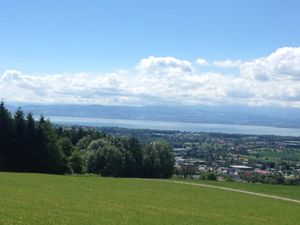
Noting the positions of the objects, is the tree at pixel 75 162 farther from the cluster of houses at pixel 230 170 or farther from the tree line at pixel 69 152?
the cluster of houses at pixel 230 170

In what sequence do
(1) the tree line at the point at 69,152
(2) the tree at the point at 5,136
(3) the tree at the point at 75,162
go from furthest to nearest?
1. (3) the tree at the point at 75,162
2. (1) the tree line at the point at 69,152
3. (2) the tree at the point at 5,136

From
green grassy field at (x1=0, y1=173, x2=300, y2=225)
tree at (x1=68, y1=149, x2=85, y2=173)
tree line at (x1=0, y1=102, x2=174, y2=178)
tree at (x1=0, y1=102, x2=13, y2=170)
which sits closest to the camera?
green grassy field at (x1=0, y1=173, x2=300, y2=225)

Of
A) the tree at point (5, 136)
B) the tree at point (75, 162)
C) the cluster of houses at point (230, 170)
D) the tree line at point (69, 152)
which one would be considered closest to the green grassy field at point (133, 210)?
the tree at point (5, 136)

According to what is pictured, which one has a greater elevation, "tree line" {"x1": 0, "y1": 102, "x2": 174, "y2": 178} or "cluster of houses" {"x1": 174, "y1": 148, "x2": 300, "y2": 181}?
"tree line" {"x1": 0, "y1": 102, "x2": 174, "y2": 178}

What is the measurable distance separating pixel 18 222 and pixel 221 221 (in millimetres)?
9899

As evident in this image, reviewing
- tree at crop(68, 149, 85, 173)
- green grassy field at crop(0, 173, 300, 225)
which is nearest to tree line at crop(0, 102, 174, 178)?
tree at crop(68, 149, 85, 173)

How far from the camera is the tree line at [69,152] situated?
5503cm

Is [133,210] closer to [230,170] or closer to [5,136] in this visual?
[5,136]

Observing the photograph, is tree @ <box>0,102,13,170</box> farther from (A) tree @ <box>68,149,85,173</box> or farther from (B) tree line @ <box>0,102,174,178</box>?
(A) tree @ <box>68,149,85,173</box>

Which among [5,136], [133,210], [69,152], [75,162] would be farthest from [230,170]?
[133,210]

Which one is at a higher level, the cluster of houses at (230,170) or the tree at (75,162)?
the tree at (75,162)

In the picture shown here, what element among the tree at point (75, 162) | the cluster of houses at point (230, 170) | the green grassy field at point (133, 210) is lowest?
the cluster of houses at point (230, 170)

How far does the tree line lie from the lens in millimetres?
55031

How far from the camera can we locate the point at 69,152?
7038cm
